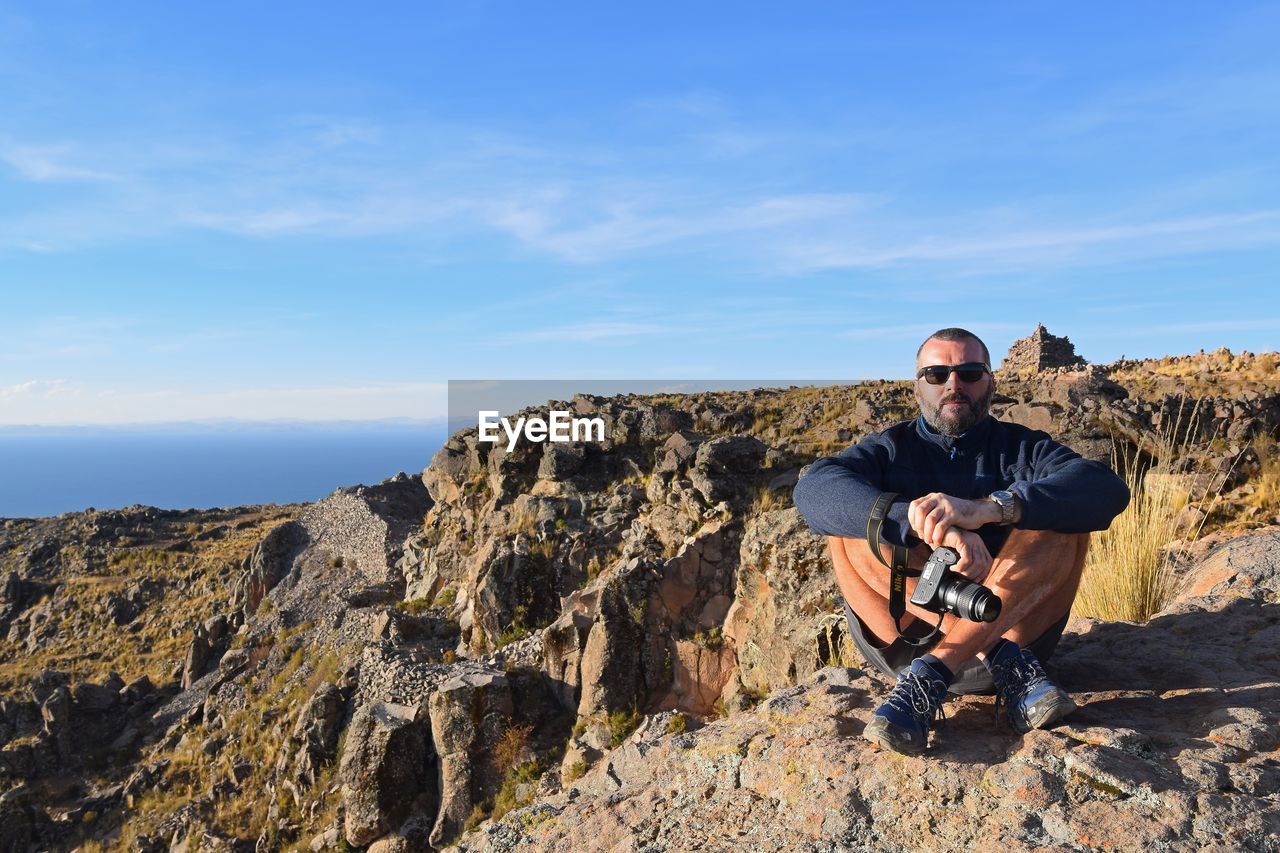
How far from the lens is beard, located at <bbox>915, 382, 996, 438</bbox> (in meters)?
4.41

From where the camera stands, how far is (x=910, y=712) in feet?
11.8

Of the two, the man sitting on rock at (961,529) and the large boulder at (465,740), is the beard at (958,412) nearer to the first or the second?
the man sitting on rock at (961,529)

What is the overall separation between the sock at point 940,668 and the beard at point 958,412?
135 cm

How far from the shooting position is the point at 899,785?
353 cm

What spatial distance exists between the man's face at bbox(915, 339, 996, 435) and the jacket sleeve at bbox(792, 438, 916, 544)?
38 centimetres

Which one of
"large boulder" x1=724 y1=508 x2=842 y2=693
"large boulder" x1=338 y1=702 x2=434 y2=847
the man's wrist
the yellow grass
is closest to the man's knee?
the man's wrist

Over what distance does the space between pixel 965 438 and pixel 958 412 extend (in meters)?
0.21

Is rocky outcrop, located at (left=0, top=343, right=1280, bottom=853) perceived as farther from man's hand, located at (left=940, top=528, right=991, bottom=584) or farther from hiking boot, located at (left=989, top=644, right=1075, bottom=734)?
man's hand, located at (left=940, top=528, right=991, bottom=584)

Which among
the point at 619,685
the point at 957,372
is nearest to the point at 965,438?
the point at 957,372

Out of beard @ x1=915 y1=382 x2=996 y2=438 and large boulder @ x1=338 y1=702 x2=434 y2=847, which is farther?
large boulder @ x1=338 y1=702 x2=434 y2=847

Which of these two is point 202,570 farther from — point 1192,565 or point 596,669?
point 1192,565

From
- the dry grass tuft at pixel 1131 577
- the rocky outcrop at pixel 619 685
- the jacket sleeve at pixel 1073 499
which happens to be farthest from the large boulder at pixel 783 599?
the jacket sleeve at pixel 1073 499

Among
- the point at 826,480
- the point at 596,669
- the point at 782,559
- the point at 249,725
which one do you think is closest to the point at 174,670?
the point at 249,725

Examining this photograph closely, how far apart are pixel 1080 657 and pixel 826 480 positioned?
2095mm
